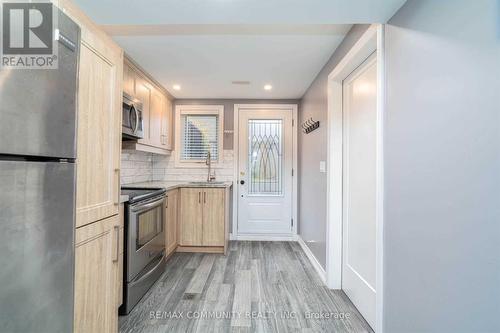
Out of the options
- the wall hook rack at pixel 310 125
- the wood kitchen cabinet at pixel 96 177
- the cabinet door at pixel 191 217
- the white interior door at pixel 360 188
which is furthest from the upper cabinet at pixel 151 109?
the white interior door at pixel 360 188

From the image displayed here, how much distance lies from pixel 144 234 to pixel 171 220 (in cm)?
90

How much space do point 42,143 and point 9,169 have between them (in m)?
0.14

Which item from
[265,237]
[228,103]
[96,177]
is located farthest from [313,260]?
[228,103]

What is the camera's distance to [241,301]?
6.95 ft

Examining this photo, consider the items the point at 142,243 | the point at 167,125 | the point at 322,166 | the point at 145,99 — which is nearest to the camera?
the point at 142,243

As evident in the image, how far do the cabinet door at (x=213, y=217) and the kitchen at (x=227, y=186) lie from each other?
20 millimetres

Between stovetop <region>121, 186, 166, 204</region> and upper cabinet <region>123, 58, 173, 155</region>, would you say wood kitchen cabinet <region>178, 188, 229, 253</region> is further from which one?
upper cabinet <region>123, 58, 173, 155</region>

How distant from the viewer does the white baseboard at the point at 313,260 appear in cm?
254

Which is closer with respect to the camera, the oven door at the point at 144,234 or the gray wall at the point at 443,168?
the gray wall at the point at 443,168

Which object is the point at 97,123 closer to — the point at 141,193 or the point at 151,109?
the point at 141,193

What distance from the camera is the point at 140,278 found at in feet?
6.84

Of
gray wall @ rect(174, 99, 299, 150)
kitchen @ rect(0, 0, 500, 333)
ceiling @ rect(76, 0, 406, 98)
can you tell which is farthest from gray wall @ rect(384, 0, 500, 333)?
gray wall @ rect(174, 99, 299, 150)

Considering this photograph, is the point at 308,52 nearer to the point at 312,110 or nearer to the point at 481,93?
the point at 312,110

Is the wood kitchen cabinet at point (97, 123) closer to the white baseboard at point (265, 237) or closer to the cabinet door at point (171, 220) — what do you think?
the cabinet door at point (171, 220)
